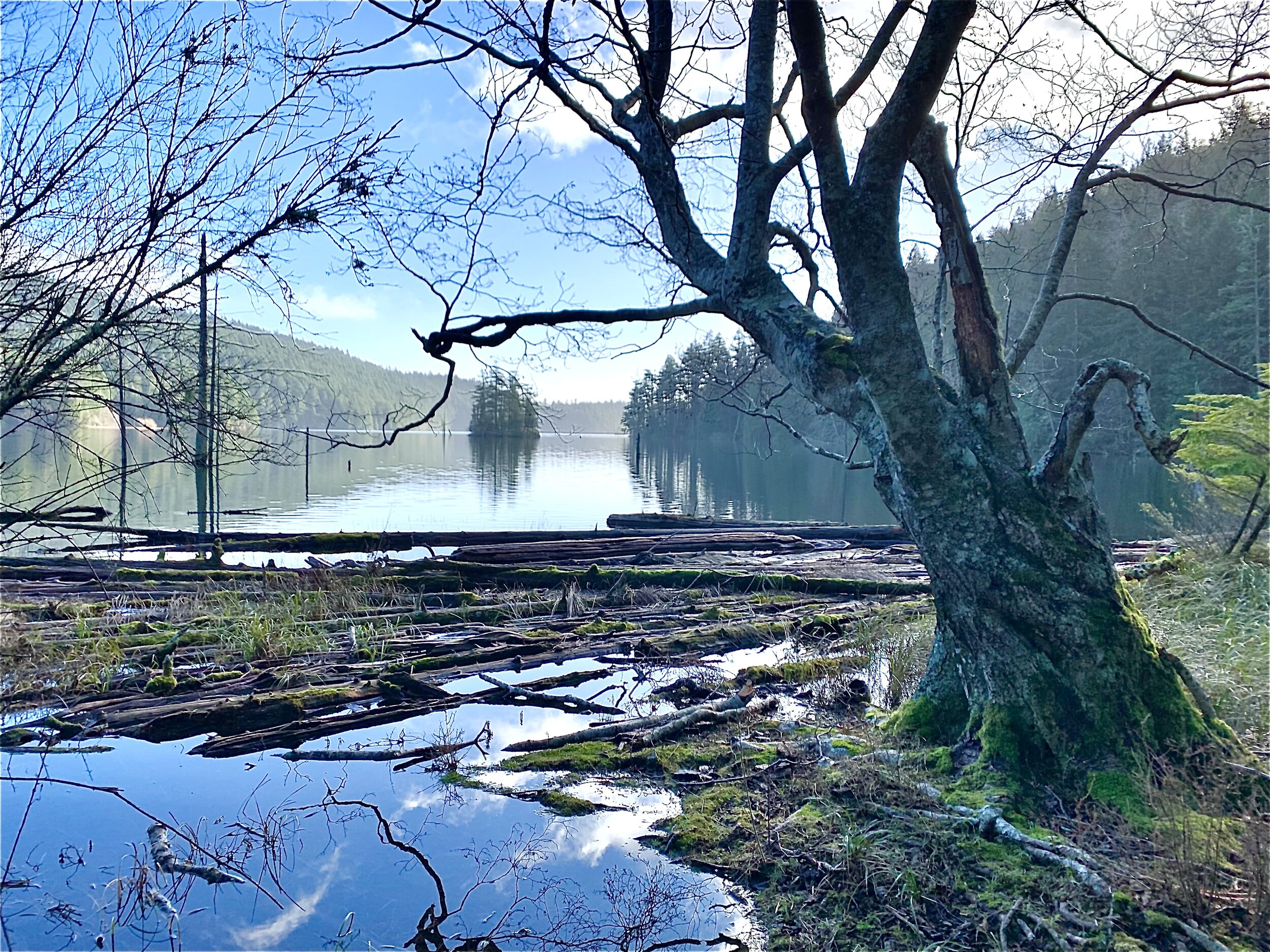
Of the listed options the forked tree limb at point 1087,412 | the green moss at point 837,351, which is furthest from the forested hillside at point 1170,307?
the forked tree limb at point 1087,412

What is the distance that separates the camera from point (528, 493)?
32.0 meters

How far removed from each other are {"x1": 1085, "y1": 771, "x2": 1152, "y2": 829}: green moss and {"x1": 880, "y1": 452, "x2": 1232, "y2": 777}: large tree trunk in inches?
3.6

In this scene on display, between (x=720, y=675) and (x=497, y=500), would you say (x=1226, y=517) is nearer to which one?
(x=720, y=675)

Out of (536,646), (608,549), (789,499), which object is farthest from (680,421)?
(536,646)

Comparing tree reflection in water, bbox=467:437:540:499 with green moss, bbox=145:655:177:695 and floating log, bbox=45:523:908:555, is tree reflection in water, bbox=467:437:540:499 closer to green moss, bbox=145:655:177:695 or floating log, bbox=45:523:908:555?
floating log, bbox=45:523:908:555

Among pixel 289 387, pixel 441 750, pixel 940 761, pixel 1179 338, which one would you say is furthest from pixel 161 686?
pixel 1179 338

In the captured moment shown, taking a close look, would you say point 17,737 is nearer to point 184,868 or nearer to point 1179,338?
point 184,868

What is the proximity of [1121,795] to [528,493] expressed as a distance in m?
29.1

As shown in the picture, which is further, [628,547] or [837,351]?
[628,547]

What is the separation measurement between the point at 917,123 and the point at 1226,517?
702cm

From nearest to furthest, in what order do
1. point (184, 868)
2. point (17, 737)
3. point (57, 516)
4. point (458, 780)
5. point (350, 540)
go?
point (57, 516), point (184, 868), point (458, 780), point (17, 737), point (350, 540)

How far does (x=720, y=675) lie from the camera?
6.94 meters

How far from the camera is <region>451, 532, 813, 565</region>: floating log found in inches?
431

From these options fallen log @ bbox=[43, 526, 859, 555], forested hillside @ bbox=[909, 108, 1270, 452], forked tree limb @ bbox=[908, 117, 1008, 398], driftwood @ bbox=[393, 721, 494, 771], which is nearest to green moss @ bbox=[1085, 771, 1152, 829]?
forked tree limb @ bbox=[908, 117, 1008, 398]
